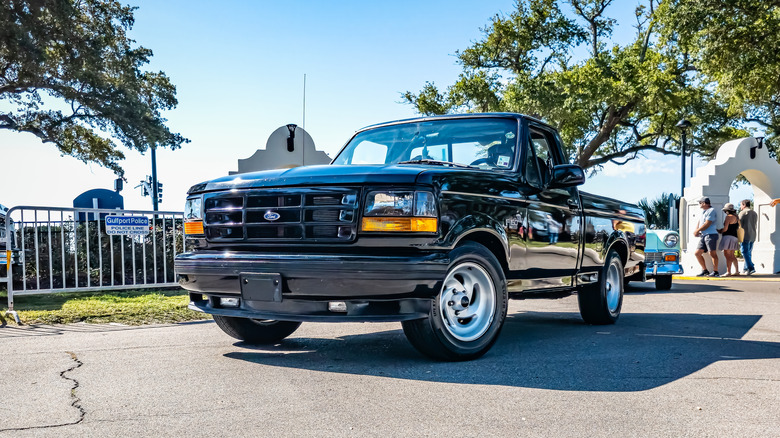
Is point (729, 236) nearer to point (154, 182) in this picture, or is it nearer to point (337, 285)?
point (337, 285)

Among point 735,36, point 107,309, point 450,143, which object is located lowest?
point 107,309

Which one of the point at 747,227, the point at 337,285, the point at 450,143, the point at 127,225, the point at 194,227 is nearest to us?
the point at 337,285

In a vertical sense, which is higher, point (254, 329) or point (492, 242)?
point (492, 242)

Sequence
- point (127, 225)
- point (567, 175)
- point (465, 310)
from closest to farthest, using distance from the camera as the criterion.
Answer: point (465, 310) < point (567, 175) < point (127, 225)

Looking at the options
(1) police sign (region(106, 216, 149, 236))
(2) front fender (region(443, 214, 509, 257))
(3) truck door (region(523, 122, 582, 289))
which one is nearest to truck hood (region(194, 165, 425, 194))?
(2) front fender (region(443, 214, 509, 257))

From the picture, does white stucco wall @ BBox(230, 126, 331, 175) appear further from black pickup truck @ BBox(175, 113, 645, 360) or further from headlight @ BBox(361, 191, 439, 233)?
headlight @ BBox(361, 191, 439, 233)

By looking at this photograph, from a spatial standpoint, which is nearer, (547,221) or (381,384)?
(381,384)

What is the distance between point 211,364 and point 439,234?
183cm

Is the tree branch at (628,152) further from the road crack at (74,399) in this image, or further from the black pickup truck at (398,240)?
the road crack at (74,399)

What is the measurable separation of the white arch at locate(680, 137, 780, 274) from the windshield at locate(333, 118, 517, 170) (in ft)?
42.5

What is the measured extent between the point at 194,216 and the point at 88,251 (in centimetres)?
470

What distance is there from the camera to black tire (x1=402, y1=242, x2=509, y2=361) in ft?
15.2

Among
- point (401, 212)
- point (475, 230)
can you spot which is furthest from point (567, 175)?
point (401, 212)

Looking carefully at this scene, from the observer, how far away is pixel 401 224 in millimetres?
4520
